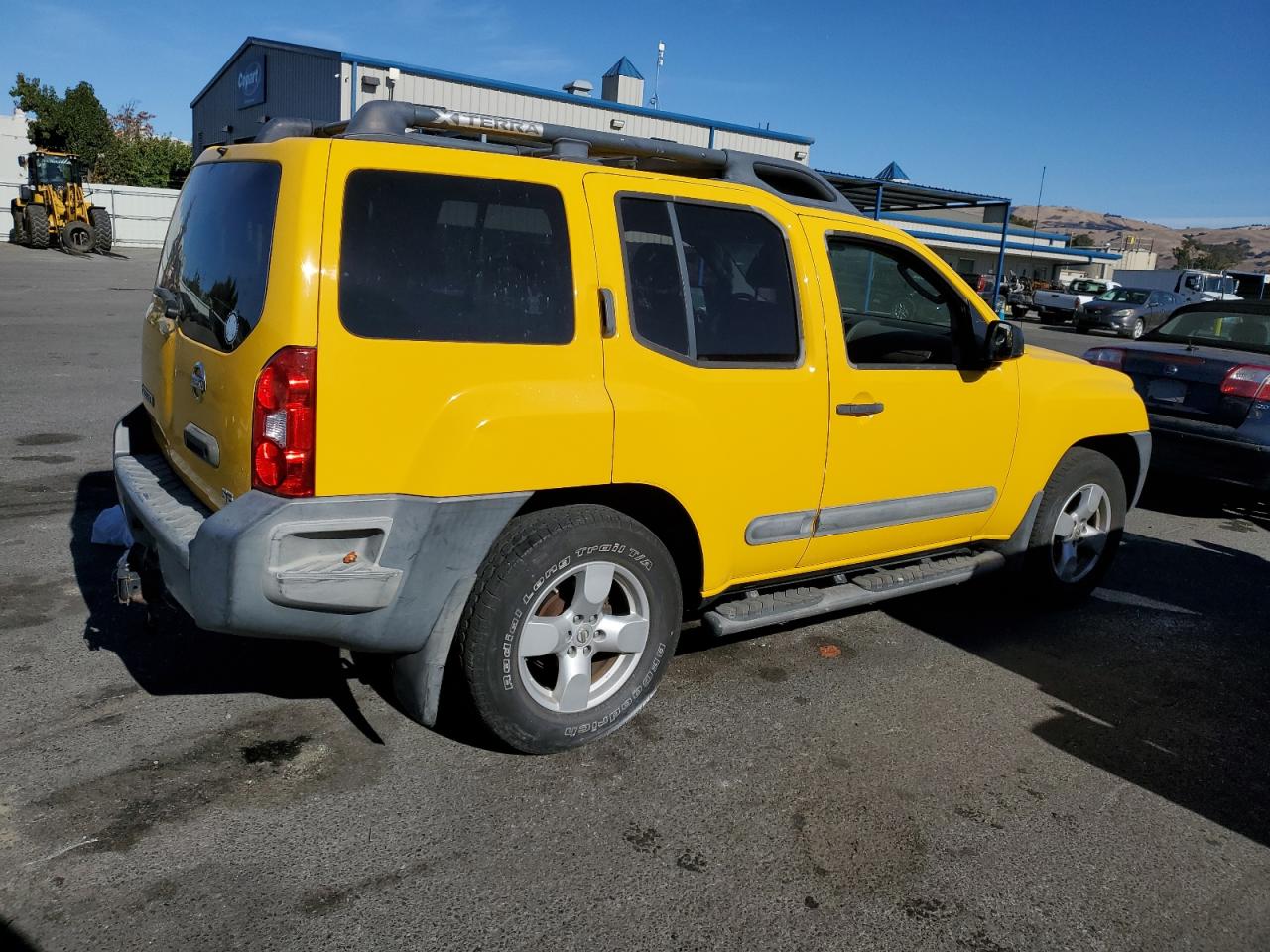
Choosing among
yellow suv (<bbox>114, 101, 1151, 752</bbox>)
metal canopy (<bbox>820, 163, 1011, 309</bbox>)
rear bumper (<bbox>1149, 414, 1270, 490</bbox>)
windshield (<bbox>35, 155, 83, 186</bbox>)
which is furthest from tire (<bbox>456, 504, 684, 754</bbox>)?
windshield (<bbox>35, 155, 83, 186</bbox>)

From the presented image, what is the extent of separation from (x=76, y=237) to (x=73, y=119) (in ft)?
79.3

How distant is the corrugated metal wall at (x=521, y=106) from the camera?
23375 millimetres

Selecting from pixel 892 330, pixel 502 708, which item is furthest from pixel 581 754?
pixel 892 330

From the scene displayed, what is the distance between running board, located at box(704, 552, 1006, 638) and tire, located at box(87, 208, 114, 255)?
2991 cm

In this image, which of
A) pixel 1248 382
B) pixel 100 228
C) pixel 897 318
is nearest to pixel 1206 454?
pixel 1248 382

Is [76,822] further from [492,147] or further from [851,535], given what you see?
[851,535]

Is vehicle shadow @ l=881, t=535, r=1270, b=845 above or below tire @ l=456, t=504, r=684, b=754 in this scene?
below

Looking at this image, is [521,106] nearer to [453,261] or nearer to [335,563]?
[453,261]

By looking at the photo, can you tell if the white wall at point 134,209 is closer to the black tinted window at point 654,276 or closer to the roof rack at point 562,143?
the roof rack at point 562,143

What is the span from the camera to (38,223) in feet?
91.6

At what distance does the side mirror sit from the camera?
4.39 metres

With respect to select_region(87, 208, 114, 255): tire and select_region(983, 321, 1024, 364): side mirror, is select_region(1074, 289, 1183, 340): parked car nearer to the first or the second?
select_region(87, 208, 114, 255): tire

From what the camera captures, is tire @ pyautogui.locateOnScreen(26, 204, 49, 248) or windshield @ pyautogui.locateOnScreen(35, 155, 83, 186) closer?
tire @ pyautogui.locateOnScreen(26, 204, 49, 248)

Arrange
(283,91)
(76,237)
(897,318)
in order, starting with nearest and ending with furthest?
(897,318) → (283,91) → (76,237)
